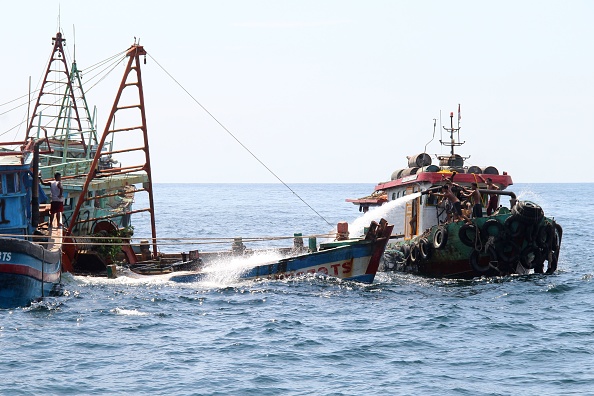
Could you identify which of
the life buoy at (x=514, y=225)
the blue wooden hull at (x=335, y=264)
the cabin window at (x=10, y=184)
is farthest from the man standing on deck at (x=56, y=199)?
the life buoy at (x=514, y=225)

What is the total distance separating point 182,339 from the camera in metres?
19.7

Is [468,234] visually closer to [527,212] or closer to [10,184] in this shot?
[527,212]

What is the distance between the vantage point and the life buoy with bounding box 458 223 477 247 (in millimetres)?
28312

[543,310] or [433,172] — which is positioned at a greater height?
[433,172]

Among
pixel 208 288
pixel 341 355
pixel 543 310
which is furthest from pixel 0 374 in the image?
pixel 543 310

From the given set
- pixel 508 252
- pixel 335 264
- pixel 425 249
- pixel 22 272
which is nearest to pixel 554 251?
pixel 508 252

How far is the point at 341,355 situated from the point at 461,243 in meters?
11.1

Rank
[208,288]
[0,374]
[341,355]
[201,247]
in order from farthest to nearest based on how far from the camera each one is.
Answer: [201,247]
[208,288]
[341,355]
[0,374]

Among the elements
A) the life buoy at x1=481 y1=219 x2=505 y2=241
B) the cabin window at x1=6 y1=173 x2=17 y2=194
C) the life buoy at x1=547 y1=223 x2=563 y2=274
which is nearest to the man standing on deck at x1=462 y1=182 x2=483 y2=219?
the life buoy at x1=481 y1=219 x2=505 y2=241

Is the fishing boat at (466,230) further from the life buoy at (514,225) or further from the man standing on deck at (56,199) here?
the man standing on deck at (56,199)

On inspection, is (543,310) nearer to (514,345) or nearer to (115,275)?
(514,345)

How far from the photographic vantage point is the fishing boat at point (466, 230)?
28.3 meters

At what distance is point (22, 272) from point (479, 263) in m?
14.5

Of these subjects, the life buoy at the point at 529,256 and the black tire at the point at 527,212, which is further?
the life buoy at the point at 529,256
